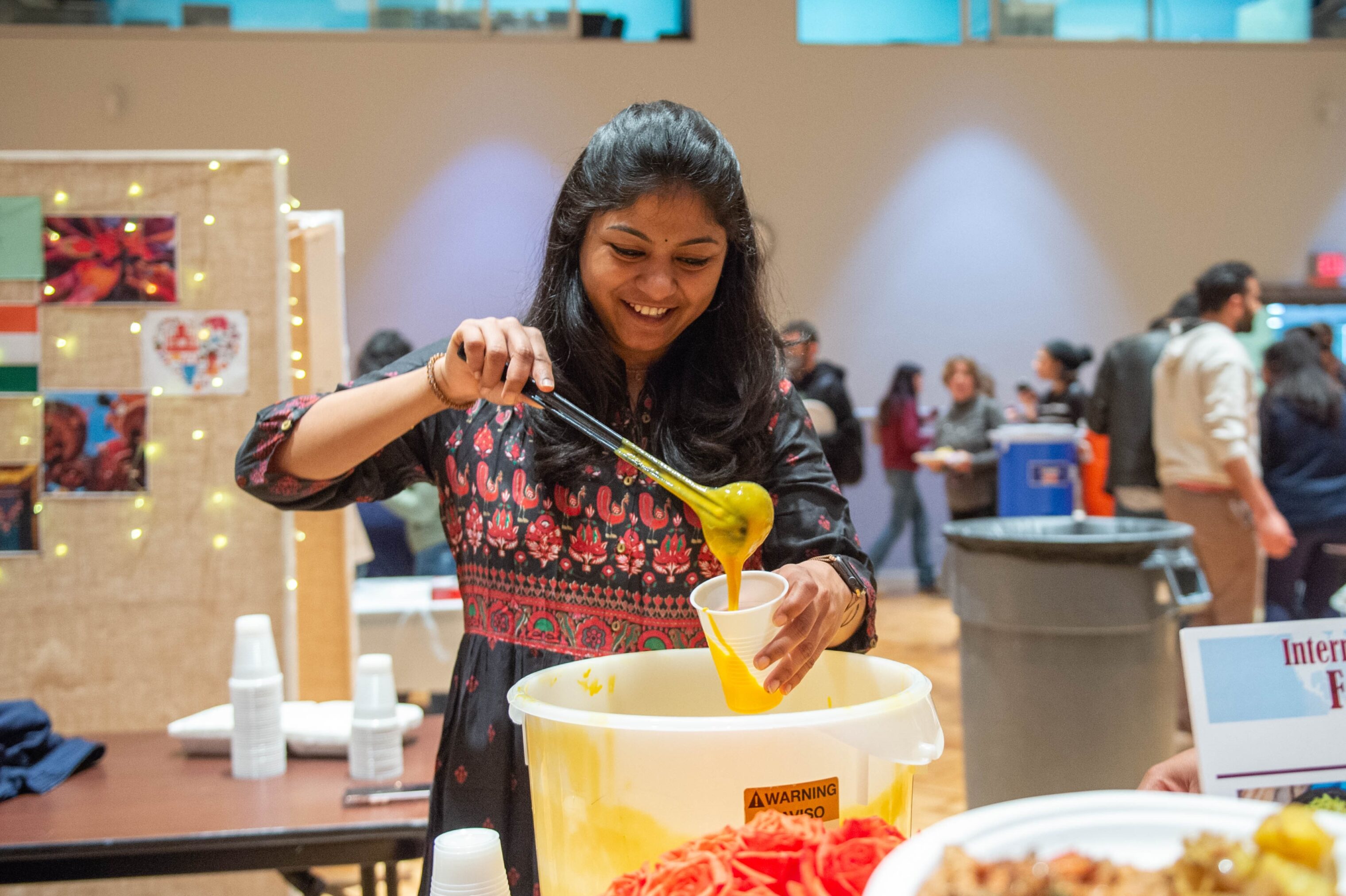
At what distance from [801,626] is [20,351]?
86.3 inches

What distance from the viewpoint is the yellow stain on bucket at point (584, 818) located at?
741 mm

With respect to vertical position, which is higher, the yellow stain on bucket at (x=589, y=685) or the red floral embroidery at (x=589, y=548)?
the red floral embroidery at (x=589, y=548)

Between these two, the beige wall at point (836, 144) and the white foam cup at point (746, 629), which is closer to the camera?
the white foam cup at point (746, 629)

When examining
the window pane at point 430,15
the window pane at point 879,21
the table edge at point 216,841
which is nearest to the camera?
the table edge at point 216,841

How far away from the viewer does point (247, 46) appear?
7.14m

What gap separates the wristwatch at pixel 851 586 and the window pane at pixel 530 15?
714 centimetres

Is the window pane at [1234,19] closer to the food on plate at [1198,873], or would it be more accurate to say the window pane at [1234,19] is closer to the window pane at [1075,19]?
the window pane at [1075,19]

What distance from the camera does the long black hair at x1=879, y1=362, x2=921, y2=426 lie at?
23.1 ft

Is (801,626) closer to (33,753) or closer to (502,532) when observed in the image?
(502,532)

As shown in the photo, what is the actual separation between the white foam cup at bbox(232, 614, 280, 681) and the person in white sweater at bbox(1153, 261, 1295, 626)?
2.99 m

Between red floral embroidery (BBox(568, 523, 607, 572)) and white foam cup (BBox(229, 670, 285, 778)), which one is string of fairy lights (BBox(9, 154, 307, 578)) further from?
red floral embroidery (BBox(568, 523, 607, 572))

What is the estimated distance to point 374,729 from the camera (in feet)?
5.93

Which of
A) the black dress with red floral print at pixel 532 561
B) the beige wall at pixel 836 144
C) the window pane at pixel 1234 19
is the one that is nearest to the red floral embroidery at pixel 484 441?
the black dress with red floral print at pixel 532 561

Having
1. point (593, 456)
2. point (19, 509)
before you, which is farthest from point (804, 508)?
point (19, 509)
